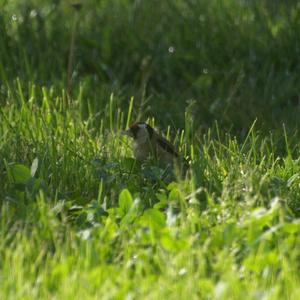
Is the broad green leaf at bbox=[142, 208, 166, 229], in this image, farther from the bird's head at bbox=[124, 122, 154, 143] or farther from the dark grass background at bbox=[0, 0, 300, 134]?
the dark grass background at bbox=[0, 0, 300, 134]

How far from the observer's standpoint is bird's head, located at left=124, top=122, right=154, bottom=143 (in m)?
5.59

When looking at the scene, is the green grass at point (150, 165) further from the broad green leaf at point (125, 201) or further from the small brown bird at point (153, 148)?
the small brown bird at point (153, 148)

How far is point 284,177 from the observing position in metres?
5.14

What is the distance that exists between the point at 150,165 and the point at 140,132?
324 mm

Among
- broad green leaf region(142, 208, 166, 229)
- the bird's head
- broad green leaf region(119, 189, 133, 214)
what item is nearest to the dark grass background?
the bird's head

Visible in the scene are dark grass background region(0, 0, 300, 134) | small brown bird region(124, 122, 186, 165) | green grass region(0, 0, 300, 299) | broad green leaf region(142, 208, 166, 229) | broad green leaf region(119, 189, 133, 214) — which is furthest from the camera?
dark grass background region(0, 0, 300, 134)

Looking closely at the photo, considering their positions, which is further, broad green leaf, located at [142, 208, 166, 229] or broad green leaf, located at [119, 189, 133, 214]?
broad green leaf, located at [119, 189, 133, 214]

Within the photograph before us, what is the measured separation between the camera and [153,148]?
559 centimetres

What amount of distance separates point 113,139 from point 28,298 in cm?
224

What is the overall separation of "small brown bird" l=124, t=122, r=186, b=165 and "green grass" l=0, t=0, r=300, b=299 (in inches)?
5.1

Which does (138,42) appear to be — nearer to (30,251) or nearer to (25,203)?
(25,203)

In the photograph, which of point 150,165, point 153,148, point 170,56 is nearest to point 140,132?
point 153,148

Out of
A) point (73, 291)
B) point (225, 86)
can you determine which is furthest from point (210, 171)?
point (225, 86)

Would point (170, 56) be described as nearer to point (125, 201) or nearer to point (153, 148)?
point (153, 148)
